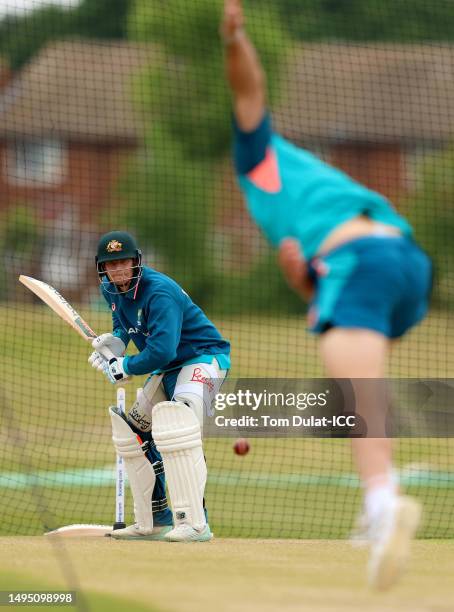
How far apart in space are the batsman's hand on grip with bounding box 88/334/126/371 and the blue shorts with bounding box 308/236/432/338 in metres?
3.30

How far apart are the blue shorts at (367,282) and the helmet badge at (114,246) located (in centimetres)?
302

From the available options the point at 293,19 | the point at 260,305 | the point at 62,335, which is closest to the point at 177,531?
the point at 62,335

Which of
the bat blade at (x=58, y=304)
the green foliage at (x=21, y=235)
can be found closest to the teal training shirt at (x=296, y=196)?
the bat blade at (x=58, y=304)

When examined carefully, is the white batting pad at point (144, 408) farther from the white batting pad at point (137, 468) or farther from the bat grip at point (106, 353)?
the bat grip at point (106, 353)

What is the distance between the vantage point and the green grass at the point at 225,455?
9.60m

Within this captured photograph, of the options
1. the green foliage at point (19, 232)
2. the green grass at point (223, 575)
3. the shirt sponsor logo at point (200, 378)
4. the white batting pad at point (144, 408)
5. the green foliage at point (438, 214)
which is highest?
the green foliage at point (19, 232)

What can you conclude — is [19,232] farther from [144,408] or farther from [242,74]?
[242,74]

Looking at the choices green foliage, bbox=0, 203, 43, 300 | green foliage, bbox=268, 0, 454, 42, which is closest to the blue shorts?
green foliage, bbox=268, 0, 454, 42

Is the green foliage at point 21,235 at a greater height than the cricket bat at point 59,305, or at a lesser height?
greater

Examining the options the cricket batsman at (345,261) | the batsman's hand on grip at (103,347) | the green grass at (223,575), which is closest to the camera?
the cricket batsman at (345,261)

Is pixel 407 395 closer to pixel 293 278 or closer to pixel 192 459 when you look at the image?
pixel 192 459

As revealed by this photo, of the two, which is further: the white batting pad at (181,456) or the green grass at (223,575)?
the white batting pad at (181,456)

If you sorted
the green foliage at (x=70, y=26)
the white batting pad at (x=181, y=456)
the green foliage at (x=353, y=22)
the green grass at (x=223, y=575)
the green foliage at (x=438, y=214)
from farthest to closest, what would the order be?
the green foliage at (x=70, y=26)
the green foliage at (x=353, y=22)
the green foliage at (x=438, y=214)
the white batting pad at (x=181, y=456)
the green grass at (x=223, y=575)

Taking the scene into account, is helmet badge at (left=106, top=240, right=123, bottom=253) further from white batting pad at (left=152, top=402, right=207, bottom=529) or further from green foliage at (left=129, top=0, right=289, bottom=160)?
green foliage at (left=129, top=0, right=289, bottom=160)
